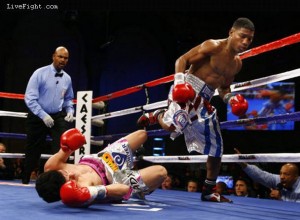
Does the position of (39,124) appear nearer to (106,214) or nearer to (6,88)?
(106,214)

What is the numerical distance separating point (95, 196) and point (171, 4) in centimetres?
662

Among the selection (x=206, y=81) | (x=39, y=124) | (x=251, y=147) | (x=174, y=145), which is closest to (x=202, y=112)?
(x=206, y=81)

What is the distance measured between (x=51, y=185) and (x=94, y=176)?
221 mm

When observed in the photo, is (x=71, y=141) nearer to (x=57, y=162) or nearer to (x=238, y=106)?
(x=57, y=162)

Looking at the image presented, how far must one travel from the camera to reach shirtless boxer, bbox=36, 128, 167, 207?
5.54 feet

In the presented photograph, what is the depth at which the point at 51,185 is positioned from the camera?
1.79 m

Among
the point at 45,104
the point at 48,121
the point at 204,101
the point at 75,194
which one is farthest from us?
the point at 45,104

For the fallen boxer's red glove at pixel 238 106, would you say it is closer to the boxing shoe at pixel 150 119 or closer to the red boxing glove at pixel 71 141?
the boxing shoe at pixel 150 119

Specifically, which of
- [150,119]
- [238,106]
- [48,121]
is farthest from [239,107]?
[48,121]

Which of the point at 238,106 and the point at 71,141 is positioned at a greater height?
the point at 238,106

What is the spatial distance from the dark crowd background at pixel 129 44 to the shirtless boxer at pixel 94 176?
16.6ft

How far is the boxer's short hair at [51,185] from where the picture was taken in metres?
1.79

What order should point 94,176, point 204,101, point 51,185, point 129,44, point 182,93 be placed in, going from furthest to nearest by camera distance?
point 129,44 < point 204,101 < point 182,93 < point 94,176 < point 51,185

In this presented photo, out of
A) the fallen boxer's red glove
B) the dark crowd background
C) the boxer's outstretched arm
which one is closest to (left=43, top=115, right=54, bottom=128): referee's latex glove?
the boxer's outstretched arm
